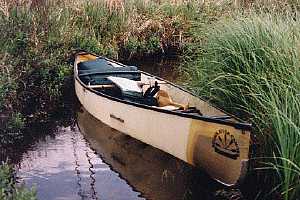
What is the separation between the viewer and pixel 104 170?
6.24 m

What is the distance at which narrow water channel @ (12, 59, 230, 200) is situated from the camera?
5609 mm

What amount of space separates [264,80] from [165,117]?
45.1 inches

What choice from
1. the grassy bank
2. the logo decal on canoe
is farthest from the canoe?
the grassy bank

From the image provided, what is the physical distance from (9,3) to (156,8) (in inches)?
124

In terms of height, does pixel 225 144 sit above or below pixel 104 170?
above

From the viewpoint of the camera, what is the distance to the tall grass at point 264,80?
15.3ft

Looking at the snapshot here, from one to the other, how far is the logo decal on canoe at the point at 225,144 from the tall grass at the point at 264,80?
0.30 metres

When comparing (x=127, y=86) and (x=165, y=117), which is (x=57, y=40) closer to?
(x=127, y=86)

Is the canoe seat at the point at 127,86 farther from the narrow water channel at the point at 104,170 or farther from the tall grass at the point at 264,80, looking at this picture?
the tall grass at the point at 264,80

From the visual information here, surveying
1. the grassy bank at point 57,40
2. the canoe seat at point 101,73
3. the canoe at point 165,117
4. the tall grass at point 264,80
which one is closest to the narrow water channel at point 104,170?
the canoe at point 165,117

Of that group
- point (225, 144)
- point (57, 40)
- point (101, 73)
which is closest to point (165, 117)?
point (225, 144)

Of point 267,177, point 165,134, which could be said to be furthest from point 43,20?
point 267,177

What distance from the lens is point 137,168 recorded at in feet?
20.5

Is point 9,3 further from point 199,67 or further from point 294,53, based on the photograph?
point 294,53
